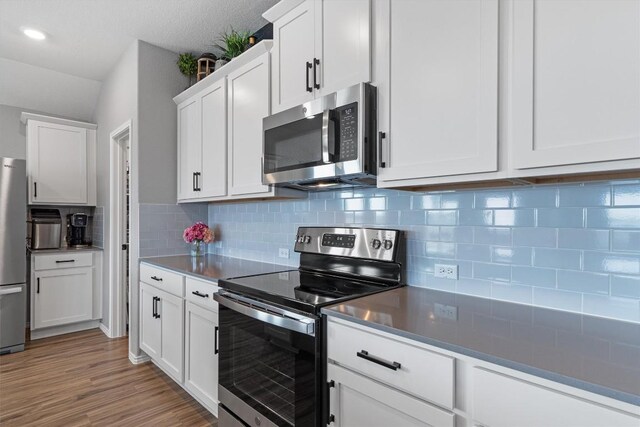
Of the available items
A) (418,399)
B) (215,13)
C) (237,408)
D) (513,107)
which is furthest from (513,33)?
(215,13)

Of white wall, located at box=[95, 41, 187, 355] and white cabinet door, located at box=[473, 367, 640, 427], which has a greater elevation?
white wall, located at box=[95, 41, 187, 355]

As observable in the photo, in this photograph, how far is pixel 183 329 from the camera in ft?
7.61

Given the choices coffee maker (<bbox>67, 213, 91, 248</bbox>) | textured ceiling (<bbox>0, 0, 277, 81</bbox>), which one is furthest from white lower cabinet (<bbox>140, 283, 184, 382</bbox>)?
textured ceiling (<bbox>0, 0, 277, 81</bbox>)

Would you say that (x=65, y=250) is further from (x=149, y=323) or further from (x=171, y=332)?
(x=171, y=332)

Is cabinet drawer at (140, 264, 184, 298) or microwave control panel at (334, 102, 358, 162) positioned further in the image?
cabinet drawer at (140, 264, 184, 298)

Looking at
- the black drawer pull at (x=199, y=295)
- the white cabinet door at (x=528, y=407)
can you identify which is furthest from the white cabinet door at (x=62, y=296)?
the white cabinet door at (x=528, y=407)

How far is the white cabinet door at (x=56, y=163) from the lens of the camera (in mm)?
3781

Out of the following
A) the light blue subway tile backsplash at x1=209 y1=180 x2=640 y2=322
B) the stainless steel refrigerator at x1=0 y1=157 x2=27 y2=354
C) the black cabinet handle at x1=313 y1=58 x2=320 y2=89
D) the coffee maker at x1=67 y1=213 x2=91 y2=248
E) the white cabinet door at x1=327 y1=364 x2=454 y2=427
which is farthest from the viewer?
the coffee maker at x1=67 y1=213 x2=91 y2=248

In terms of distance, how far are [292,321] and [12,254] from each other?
10.8 ft

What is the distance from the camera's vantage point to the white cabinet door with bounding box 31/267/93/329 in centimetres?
356

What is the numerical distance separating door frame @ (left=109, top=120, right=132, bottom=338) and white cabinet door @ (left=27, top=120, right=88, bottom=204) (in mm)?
795

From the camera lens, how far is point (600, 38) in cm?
97

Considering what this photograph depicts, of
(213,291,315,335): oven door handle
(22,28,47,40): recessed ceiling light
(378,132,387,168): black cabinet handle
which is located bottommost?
(213,291,315,335): oven door handle

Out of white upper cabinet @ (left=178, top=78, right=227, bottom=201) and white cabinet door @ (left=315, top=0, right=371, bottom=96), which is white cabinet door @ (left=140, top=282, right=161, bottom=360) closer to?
white upper cabinet @ (left=178, top=78, right=227, bottom=201)
